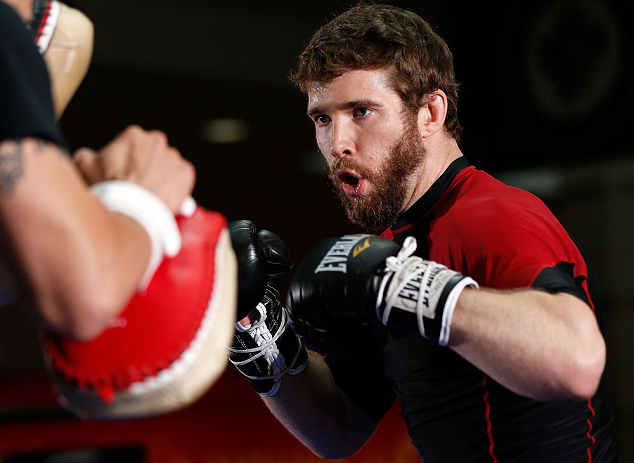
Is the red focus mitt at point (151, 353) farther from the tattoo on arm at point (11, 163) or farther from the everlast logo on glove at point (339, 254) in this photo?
the everlast logo on glove at point (339, 254)

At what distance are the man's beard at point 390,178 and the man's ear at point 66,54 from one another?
36.8 inches

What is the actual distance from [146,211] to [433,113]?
1286 millimetres

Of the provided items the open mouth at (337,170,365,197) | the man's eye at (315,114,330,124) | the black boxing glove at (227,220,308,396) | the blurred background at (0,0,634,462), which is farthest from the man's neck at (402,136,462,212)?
the blurred background at (0,0,634,462)

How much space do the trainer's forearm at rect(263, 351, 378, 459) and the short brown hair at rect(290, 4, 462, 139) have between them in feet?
2.68

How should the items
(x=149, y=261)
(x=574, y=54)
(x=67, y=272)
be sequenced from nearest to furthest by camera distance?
(x=67, y=272), (x=149, y=261), (x=574, y=54)

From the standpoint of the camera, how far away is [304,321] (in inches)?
51.3

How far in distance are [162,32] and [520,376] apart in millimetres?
4511

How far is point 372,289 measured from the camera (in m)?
1.20

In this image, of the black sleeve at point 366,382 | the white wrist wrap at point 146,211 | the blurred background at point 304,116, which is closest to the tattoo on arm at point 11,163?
the white wrist wrap at point 146,211

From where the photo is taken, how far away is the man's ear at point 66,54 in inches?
37.0

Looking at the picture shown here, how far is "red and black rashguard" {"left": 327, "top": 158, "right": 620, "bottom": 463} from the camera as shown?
127 cm

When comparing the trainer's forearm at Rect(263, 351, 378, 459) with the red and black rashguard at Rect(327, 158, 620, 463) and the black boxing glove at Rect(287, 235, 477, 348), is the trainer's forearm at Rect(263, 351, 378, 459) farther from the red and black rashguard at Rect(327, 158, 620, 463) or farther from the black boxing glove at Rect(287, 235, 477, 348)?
the black boxing glove at Rect(287, 235, 477, 348)

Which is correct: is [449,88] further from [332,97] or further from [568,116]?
[568,116]

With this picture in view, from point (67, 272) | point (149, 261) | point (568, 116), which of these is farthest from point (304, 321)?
point (568, 116)
